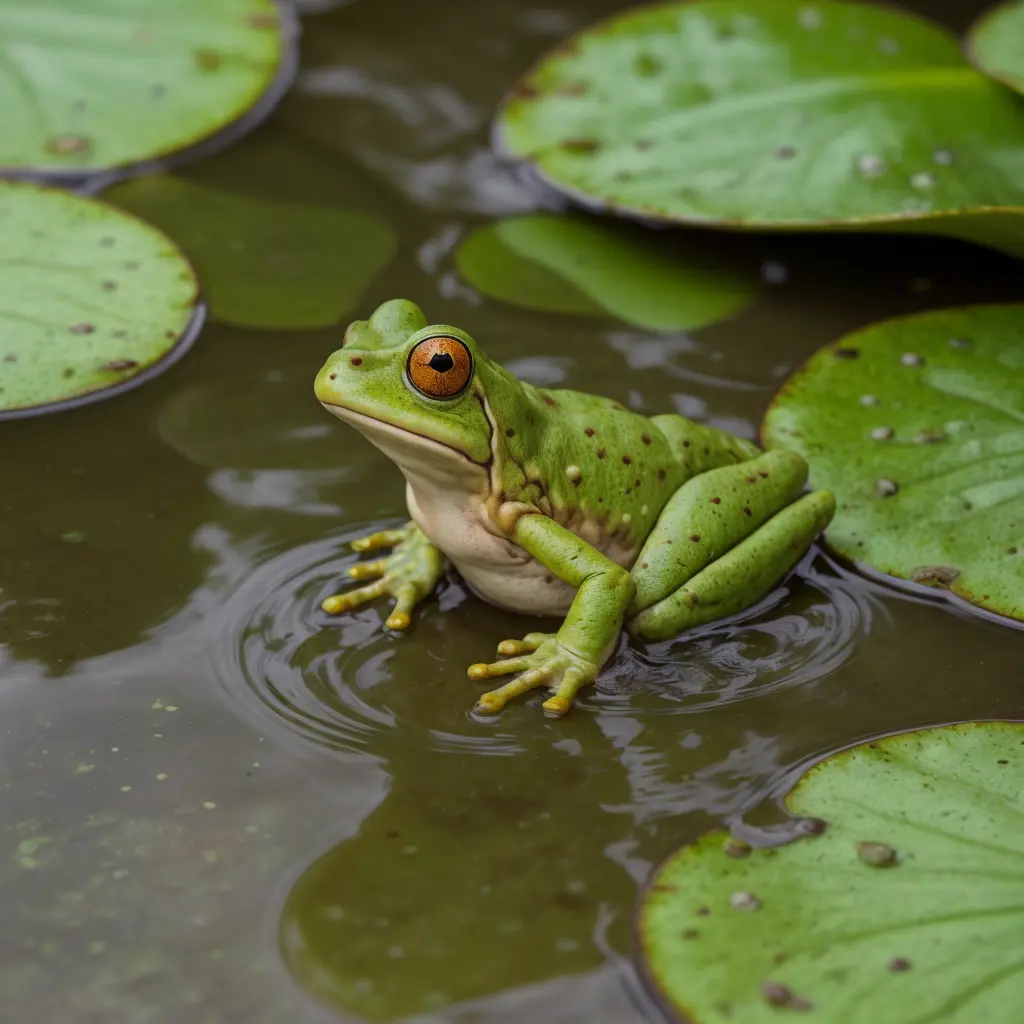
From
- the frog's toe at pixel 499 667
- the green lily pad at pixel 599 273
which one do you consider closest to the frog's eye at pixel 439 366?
the frog's toe at pixel 499 667

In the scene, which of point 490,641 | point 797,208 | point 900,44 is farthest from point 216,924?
point 900,44

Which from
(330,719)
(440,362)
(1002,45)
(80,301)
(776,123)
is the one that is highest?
(1002,45)

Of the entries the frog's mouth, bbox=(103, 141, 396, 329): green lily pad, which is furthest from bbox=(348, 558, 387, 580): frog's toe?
bbox=(103, 141, 396, 329): green lily pad

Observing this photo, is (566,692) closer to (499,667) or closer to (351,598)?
(499,667)

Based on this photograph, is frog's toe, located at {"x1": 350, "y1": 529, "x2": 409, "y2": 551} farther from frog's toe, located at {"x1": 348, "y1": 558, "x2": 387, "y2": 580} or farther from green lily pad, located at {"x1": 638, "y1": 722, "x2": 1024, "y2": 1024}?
green lily pad, located at {"x1": 638, "y1": 722, "x2": 1024, "y2": 1024}

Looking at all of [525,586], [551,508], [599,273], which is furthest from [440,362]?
[599,273]

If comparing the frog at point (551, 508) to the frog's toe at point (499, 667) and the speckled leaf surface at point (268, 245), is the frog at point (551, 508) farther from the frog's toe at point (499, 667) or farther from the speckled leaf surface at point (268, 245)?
the speckled leaf surface at point (268, 245)
